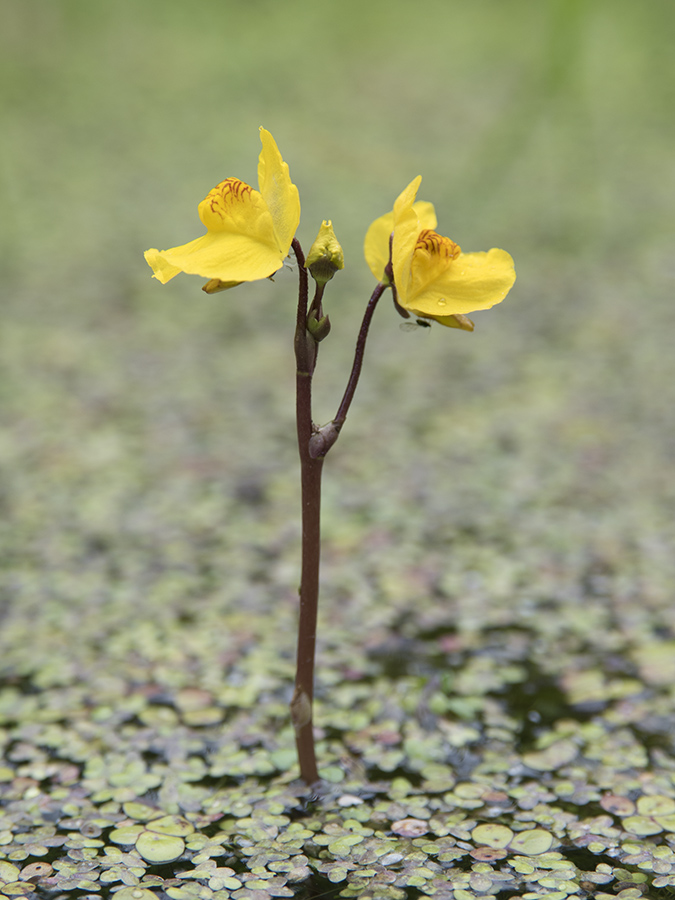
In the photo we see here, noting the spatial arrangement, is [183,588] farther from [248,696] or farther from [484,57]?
[484,57]

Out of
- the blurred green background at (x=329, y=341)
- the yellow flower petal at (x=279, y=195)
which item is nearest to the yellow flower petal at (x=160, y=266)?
the yellow flower petal at (x=279, y=195)

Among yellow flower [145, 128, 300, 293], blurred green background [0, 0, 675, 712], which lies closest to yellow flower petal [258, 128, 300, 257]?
yellow flower [145, 128, 300, 293]

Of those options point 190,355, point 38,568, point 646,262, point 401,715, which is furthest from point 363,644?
point 646,262

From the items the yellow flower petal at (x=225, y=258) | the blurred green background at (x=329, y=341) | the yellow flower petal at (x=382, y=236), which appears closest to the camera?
the yellow flower petal at (x=225, y=258)

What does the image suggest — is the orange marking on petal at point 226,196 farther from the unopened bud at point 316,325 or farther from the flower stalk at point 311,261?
the unopened bud at point 316,325

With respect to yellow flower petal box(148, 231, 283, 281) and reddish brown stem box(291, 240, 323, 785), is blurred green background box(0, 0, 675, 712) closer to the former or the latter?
reddish brown stem box(291, 240, 323, 785)
